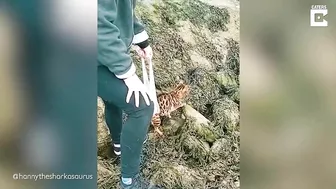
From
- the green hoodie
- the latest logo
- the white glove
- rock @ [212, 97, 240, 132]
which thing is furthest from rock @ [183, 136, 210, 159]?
the latest logo

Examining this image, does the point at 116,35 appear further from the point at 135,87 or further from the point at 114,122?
the point at 114,122

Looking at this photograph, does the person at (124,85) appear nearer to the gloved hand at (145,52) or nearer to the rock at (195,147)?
the gloved hand at (145,52)

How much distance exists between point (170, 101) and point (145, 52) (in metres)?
0.24

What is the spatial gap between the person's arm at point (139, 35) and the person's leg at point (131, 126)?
0.18 m

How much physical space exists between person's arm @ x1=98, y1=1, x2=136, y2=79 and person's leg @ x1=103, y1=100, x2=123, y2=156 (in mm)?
142

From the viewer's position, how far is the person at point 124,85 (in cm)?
221

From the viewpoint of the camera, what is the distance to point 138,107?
7.34 feet

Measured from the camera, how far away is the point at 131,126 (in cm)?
224

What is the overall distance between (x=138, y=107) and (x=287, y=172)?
0.73m

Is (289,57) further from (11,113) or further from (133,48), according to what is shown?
(11,113)

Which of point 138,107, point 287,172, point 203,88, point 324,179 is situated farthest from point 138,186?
point 324,179

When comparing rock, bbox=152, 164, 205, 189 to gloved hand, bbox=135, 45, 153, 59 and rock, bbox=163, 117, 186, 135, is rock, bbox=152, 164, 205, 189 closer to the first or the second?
rock, bbox=163, 117, 186, 135

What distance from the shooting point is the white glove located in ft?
7.30

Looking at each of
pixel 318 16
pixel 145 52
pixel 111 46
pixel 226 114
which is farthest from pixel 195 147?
pixel 318 16
